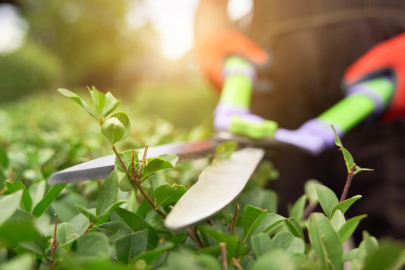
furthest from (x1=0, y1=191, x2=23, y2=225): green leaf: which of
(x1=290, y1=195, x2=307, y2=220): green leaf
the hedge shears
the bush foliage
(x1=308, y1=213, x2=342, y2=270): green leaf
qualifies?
(x1=290, y1=195, x2=307, y2=220): green leaf

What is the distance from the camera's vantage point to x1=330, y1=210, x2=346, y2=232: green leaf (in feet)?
1.25

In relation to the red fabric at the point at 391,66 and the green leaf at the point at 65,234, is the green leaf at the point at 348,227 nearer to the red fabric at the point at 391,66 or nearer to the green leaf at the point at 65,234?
the green leaf at the point at 65,234

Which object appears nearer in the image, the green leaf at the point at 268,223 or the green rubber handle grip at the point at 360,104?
the green leaf at the point at 268,223

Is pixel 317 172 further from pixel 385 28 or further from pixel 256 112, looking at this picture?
pixel 385 28

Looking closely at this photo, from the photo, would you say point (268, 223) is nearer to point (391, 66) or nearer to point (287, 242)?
point (287, 242)

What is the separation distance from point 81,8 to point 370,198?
65.3ft

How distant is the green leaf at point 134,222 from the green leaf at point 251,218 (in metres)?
0.13

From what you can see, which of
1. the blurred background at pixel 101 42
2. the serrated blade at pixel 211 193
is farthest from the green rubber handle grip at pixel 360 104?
the blurred background at pixel 101 42

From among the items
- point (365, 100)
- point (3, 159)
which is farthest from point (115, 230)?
point (365, 100)

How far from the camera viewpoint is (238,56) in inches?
56.6

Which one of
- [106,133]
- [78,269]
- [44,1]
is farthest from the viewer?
[44,1]

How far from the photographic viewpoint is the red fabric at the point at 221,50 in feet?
4.68

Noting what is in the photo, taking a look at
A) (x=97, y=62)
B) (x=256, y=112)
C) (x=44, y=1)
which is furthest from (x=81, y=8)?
(x=256, y=112)

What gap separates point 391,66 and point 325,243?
118 cm
